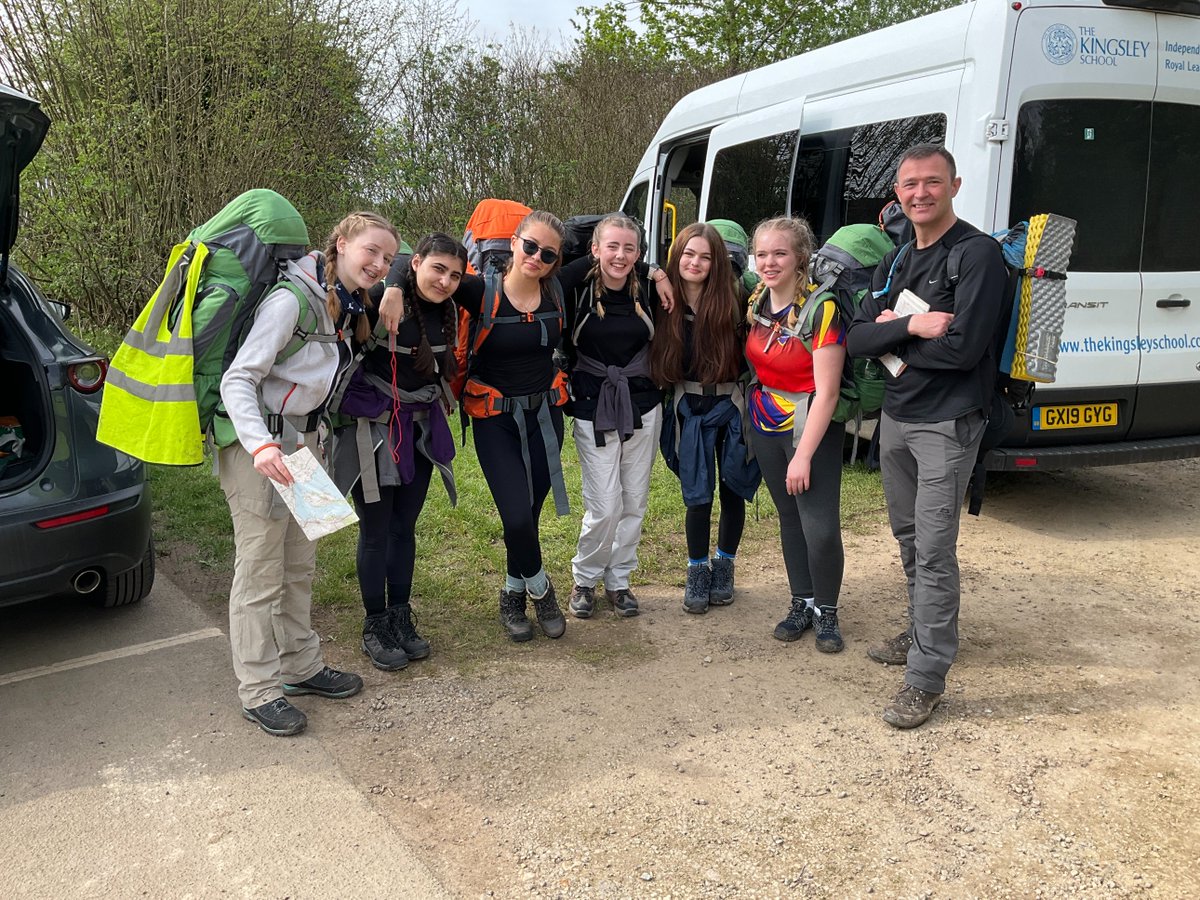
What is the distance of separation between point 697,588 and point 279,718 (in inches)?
75.9

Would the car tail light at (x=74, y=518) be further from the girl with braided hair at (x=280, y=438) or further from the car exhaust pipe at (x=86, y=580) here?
the girl with braided hair at (x=280, y=438)

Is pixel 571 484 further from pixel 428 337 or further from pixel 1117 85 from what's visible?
pixel 1117 85

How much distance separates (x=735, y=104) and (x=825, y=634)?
4931mm

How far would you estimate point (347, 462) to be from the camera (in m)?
3.44

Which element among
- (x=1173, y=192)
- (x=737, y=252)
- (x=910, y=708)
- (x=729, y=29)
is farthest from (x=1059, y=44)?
(x=729, y=29)

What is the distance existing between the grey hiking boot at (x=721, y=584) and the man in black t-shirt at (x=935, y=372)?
3.56ft

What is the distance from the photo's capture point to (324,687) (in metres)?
3.40

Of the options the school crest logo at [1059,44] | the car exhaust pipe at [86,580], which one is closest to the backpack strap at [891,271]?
the school crest logo at [1059,44]

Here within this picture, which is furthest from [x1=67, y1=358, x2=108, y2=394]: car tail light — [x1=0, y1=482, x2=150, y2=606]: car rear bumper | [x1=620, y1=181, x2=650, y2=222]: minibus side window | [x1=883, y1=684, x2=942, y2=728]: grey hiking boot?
[x1=620, y1=181, x2=650, y2=222]: minibus side window

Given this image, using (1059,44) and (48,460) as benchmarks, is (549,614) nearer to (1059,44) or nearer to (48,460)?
(48,460)

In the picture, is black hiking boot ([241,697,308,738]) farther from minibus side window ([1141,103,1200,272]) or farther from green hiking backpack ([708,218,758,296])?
minibus side window ([1141,103,1200,272])

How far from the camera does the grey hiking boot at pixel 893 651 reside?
374cm

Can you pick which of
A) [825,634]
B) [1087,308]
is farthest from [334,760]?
[1087,308]

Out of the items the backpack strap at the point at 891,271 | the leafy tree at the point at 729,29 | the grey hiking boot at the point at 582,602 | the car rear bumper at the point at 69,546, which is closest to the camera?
the car rear bumper at the point at 69,546
